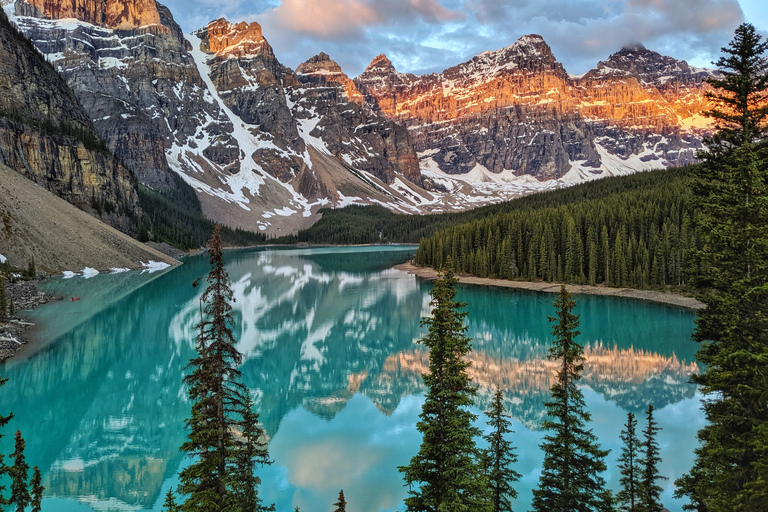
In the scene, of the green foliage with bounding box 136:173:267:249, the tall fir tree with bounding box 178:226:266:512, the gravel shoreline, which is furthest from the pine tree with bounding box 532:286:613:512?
the green foliage with bounding box 136:173:267:249

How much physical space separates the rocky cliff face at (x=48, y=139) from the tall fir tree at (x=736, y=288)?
104710mm

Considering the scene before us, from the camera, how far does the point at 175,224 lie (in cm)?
15112

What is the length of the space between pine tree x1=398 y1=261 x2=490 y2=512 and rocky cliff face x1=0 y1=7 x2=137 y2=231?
101310 millimetres

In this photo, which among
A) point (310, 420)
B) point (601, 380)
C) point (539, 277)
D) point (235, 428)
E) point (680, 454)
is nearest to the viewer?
point (680, 454)

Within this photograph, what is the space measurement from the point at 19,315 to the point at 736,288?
169ft

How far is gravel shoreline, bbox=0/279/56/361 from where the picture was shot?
32.6 metres

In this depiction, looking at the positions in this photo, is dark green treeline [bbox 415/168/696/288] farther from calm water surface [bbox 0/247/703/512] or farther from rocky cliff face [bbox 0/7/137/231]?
rocky cliff face [bbox 0/7/137/231]

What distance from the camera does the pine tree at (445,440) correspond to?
33.0ft

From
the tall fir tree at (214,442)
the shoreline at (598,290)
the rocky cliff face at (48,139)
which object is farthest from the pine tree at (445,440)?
the rocky cliff face at (48,139)

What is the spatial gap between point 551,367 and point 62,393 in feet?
96.6

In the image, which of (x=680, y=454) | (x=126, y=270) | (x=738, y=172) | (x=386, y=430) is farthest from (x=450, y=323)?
(x=126, y=270)

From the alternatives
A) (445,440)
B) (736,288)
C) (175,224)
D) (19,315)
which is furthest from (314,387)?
(175,224)

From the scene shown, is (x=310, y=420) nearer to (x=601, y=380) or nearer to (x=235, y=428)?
(x=235, y=428)

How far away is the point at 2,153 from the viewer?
85125 mm
